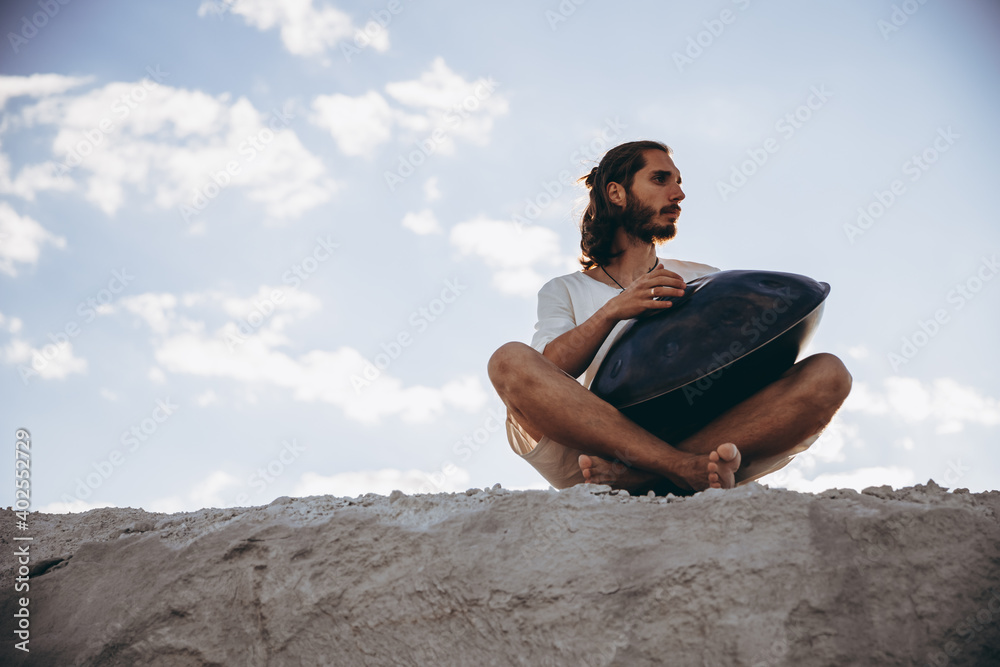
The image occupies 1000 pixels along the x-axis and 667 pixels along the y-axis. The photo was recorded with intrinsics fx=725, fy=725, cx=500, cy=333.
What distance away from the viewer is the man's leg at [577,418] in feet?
7.61

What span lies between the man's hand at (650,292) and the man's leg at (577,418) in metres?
0.33

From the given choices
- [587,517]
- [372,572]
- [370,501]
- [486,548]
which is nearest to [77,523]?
[370,501]

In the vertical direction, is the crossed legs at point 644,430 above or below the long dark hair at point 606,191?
below

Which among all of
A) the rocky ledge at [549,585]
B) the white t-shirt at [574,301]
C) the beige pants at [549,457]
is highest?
the white t-shirt at [574,301]

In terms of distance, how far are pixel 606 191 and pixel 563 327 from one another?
879 mm

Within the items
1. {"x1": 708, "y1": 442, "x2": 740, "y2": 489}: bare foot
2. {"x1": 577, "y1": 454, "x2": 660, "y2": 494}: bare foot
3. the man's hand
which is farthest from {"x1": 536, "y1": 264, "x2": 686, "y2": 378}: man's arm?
{"x1": 708, "y1": 442, "x2": 740, "y2": 489}: bare foot

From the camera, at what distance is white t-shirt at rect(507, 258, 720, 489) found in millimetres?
2752

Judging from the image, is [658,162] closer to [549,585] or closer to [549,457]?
[549,457]

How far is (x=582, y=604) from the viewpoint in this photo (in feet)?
5.28

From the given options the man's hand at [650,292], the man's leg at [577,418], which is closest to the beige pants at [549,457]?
the man's leg at [577,418]

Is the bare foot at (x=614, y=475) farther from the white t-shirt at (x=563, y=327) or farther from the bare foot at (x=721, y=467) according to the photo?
the bare foot at (x=721, y=467)

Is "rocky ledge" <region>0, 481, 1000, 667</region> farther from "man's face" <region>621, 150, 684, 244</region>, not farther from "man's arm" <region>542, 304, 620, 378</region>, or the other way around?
"man's face" <region>621, 150, 684, 244</region>

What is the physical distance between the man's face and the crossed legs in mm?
1117

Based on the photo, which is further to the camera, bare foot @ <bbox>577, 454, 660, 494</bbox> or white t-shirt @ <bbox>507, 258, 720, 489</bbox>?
white t-shirt @ <bbox>507, 258, 720, 489</bbox>
